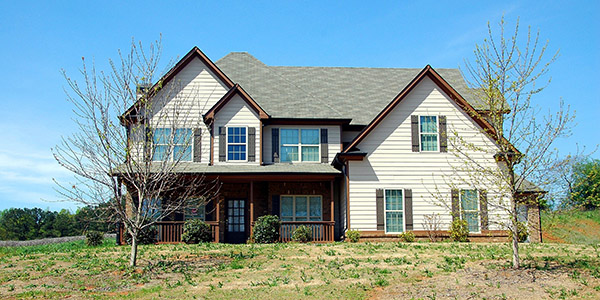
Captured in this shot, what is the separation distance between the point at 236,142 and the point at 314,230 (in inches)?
209

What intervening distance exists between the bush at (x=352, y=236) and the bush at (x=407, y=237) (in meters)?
1.81

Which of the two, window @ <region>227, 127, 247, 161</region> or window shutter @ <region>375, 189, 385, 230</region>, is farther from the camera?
window @ <region>227, 127, 247, 161</region>

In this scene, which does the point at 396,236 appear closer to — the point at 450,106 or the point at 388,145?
the point at 388,145

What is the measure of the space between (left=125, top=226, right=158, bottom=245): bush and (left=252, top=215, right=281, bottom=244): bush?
4.13m

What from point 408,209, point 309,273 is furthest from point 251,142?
point 309,273

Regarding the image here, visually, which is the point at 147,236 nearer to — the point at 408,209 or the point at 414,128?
the point at 408,209

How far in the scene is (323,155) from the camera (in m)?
25.5

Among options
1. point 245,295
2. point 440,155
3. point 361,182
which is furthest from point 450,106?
point 245,295

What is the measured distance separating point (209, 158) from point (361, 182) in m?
6.89

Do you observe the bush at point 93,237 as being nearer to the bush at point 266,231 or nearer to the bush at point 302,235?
the bush at point 266,231

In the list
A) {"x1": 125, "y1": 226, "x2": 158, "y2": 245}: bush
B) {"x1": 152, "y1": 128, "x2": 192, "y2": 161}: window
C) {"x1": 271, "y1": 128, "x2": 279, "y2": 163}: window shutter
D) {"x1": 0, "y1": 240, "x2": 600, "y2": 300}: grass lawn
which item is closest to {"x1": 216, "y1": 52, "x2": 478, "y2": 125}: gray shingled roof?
{"x1": 271, "y1": 128, "x2": 279, "y2": 163}: window shutter

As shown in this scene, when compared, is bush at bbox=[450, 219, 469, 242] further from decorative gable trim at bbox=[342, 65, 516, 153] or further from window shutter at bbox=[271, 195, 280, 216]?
window shutter at bbox=[271, 195, 280, 216]

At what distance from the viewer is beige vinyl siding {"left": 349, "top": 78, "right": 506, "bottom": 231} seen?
2338 centimetres

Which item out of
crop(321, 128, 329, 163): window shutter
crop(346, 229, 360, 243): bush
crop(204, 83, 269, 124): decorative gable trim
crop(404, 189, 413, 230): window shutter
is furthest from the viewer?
crop(321, 128, 329, 163): window shutter
